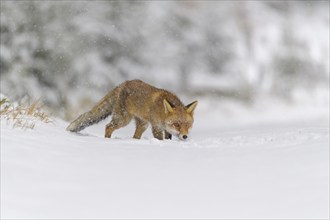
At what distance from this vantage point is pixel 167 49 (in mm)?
28234

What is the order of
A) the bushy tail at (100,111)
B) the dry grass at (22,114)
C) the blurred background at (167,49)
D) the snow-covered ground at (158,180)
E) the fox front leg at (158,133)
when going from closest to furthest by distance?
the snow-covered ground at (158,180) < the dry grass at (22,114) < the fox front leg at (158,133) < the bushy tail at (100,111) < the blurred background at (167,49)

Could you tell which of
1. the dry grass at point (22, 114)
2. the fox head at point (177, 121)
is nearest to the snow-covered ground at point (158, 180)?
the dry grass at point (22, 114)

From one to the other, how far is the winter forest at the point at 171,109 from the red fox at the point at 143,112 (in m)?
0.04

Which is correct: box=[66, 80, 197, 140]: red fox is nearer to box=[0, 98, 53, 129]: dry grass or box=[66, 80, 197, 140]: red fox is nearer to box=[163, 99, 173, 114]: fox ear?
box=[163, 99, 173, 114]: fox ear

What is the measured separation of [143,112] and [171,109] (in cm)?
58

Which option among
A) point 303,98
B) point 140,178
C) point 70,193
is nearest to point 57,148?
point 140,178

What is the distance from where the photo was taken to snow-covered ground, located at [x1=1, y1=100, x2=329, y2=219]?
4.35 m

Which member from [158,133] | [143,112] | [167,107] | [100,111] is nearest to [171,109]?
[167,107]

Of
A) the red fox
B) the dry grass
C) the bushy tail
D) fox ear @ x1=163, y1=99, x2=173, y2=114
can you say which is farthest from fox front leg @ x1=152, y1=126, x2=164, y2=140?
the dry grass

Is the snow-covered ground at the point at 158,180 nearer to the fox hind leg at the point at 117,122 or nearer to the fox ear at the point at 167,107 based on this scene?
the fox ear at the point at 167,107

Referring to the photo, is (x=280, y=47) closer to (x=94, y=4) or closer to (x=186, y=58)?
(x=186, y=58)

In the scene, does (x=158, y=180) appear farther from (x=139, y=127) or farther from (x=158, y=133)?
(x=139, y=127)

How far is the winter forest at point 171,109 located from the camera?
459 cm

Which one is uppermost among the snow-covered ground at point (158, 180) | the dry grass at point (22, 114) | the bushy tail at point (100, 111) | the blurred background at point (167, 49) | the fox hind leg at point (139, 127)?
the blurred background at point (167, 49)
